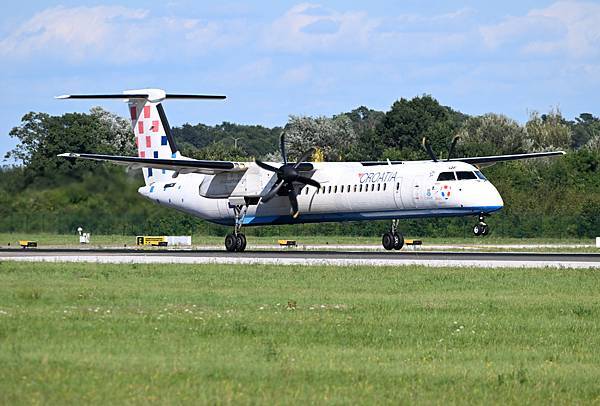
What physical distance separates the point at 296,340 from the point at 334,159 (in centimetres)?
10078

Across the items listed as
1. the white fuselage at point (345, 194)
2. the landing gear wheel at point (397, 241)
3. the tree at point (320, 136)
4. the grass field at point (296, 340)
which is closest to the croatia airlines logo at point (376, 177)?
the white fuselage at point (345, 194)

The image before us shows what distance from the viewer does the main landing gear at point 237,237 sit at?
46.8 m

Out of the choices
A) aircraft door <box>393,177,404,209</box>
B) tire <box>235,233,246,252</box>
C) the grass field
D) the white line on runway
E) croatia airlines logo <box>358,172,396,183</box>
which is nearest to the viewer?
the grass field

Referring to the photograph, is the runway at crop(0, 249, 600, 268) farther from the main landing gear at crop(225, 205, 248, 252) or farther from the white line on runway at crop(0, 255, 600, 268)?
the main landing gear at crop(225, 205, 248, 252)

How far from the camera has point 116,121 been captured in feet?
328

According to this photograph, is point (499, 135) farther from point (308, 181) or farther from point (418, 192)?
point (418, 192)

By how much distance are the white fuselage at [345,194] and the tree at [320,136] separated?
69.7 metres

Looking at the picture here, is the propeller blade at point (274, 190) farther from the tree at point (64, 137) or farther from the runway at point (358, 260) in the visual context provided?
the tree at point (64, 137)

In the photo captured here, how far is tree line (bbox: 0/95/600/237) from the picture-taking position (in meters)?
48.2

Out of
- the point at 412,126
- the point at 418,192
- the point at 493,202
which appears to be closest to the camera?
the point at 493,202

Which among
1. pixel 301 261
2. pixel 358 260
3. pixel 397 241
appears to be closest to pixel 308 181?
pixel 397 241

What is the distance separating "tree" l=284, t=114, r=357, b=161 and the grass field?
91.2 meters

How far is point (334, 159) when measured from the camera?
11800 centimetres

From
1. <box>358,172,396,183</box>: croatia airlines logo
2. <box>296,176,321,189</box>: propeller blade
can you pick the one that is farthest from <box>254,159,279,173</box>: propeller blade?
<box>358,172,396,183</box>: croatia airlines logo
